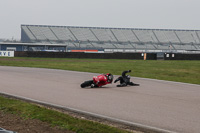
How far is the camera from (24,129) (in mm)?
5914

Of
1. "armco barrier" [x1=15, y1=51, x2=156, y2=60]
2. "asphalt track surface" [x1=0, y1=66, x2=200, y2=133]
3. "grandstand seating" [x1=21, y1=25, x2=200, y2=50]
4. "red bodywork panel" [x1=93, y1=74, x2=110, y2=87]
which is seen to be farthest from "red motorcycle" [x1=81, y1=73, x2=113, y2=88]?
"grandstand seating" [x1=21, y1=25, x2=200, y2=50]

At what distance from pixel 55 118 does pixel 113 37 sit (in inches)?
3457

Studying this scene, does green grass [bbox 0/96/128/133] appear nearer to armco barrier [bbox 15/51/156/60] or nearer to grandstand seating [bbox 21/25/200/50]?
armco barrier [bbox 15/51/156/60]

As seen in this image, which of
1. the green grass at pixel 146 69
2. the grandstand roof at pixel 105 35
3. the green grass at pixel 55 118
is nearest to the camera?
the green grass at pixel 55 118

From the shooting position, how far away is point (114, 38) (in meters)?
93.5

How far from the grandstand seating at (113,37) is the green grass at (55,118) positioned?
258 feet

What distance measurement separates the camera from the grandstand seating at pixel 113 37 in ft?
293

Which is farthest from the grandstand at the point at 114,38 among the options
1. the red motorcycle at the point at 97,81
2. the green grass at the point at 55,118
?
the green grass at the point at 55,118

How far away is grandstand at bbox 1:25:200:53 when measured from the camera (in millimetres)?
88812

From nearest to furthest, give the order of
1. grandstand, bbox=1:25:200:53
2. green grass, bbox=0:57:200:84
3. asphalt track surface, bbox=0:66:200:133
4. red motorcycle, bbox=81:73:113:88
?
asphalt track surface, bbox=0:66:200:133 → red motorcycle, bbox=81:73:113:88 → green grass, bbox=0:57:200:84 → grandstand, bbox=1:25:200:53

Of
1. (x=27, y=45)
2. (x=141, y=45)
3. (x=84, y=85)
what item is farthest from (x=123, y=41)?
(x=84, y=85)

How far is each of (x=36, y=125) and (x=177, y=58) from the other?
39708mm

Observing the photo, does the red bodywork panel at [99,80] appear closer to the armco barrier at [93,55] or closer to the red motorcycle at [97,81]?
the red motorcycle at [97,81]

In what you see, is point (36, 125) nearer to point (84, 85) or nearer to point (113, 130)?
point (113, 130)
